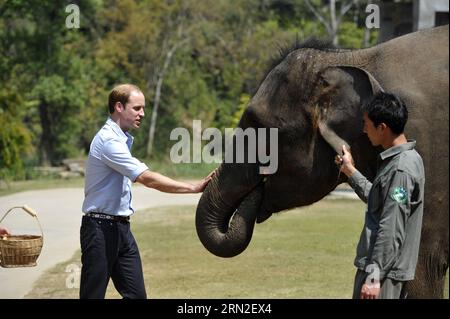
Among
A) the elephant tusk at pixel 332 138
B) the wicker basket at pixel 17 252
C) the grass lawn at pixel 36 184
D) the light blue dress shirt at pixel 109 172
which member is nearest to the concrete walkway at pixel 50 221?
the grass lawn at pixel 36 184

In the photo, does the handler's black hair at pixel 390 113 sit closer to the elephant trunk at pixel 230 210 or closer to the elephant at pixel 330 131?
the elephant at pixel 330 131

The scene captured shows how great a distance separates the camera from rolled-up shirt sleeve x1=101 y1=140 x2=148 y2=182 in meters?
6.32

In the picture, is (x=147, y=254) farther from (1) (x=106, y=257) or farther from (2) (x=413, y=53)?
(2) (x=413, y=53)

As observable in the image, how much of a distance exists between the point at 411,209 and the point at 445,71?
0.96m

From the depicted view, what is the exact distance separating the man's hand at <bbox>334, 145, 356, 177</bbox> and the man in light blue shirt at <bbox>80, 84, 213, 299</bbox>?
1.28 meters

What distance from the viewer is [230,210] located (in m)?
6.37

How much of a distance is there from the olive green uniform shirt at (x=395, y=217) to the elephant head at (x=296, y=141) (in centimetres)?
82

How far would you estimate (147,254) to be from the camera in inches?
554

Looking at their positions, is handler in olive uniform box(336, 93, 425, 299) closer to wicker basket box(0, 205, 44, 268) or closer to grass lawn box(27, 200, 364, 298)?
wicker basket box(0, 205, 44, 268)

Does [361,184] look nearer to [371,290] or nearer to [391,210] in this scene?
[391,210]

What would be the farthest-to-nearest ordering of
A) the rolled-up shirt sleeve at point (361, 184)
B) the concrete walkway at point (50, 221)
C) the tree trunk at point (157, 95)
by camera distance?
the tree trunk at point (157, 95)
the concrete walkway at point (50, 221)
the rolled-up shirt sleeve at point (361, 184)

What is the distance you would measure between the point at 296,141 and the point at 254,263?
7.11 m

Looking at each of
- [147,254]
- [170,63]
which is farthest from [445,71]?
[170,63]

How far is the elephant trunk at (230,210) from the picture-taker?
6.27 meters
